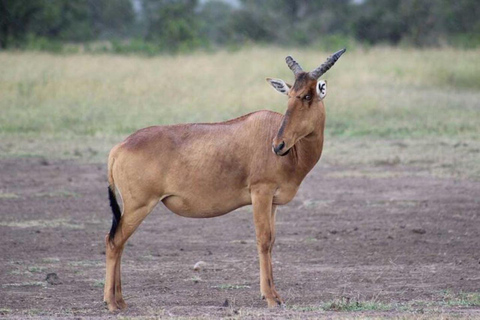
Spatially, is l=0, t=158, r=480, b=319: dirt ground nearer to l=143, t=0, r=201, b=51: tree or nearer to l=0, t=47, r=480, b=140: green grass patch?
l=0, t=47, r=480, b=140: green grass patch

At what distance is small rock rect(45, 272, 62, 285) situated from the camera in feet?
27.4

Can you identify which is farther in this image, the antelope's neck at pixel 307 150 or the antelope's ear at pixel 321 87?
the antelope's neck at pixel 307 150

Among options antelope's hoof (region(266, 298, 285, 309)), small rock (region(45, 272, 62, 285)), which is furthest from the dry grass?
antelope's hoof (region(266, 298, 285, 309))

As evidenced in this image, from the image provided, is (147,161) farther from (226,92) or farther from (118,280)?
(226,92)

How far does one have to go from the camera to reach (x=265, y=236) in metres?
7.51

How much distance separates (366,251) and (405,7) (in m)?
36.7

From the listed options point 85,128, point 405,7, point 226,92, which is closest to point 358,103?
point 226,92

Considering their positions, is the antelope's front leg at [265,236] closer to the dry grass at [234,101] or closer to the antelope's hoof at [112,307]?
the antelope's hoof at [112,307]

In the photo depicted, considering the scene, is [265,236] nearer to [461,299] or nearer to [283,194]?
[283,194]

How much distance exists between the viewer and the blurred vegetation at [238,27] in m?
35.9

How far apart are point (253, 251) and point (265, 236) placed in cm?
229

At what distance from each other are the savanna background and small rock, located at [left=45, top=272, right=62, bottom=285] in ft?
0.15

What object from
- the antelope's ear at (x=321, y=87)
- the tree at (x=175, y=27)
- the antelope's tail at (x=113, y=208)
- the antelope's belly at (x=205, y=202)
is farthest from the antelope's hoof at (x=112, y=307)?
the tree at (x=175, y=27)

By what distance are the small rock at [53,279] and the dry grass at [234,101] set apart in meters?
6.92
